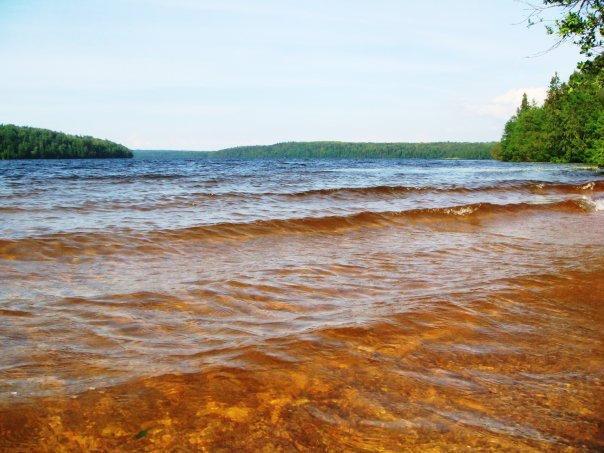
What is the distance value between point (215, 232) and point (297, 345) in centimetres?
621

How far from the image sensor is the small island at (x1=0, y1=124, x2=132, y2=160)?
8612 cm

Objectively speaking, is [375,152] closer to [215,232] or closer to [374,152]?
[374,152]

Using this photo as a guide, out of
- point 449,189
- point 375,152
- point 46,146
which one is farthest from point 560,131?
point 375,152

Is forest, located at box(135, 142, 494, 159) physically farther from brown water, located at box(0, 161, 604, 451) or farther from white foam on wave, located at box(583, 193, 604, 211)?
brown water, located at box(0, 161, 604, 451)

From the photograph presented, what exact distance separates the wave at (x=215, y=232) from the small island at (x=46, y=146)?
91.1 metres

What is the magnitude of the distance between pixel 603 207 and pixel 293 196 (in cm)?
1118

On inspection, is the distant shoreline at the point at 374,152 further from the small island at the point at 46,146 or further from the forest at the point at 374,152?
the small island at the point at 46,146

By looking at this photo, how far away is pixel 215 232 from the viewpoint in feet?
30.6

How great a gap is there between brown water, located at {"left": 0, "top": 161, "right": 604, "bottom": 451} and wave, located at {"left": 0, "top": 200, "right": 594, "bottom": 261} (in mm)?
78

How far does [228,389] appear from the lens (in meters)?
2.77

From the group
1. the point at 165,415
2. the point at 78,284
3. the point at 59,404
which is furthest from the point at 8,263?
the point at 165,415

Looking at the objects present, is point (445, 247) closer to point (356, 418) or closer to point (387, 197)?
point (356, 418)

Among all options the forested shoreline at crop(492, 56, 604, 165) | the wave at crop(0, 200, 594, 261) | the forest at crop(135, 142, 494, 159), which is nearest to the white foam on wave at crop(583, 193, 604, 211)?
the wave at crop(0, 200, 594, 261)

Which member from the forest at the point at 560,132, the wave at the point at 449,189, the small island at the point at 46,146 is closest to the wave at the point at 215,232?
the wave at the point at 449,189
